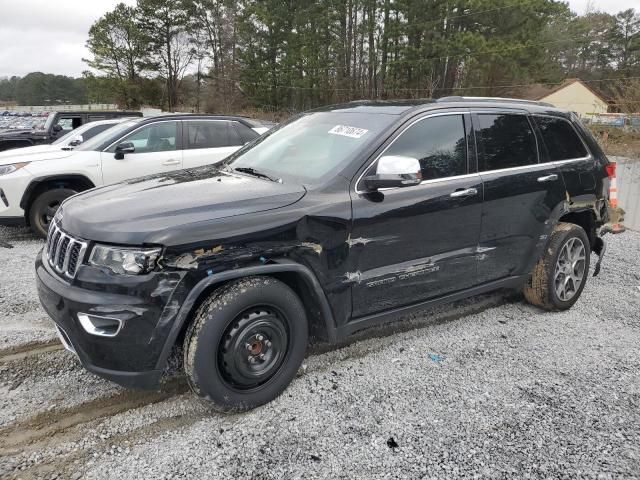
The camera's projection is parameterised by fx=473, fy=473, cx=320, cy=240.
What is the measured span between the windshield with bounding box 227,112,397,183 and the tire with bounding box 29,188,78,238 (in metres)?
3.85

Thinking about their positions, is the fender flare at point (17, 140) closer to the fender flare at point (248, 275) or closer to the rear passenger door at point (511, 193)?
the fender flare at point (248, 275)

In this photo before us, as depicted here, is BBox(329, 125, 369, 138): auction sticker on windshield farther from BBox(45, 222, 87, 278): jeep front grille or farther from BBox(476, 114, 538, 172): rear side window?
BBox(45, 222, 87, 278): jeep front grille

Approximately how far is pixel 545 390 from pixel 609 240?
5439 mm

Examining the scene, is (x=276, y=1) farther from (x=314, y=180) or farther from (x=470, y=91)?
(x=314, y=180)

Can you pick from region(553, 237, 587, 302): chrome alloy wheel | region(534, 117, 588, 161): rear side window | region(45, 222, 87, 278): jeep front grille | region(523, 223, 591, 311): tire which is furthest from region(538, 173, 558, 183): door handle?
region(45, 222, 87, 278): jeep front grille

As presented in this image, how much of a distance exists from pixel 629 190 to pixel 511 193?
6966 mm

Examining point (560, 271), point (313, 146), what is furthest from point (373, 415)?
point (560, 271)

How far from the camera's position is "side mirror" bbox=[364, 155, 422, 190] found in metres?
2.93

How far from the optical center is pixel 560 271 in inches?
173

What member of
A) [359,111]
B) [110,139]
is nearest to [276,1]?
[110,139]

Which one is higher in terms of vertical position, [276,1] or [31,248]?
[276,1]

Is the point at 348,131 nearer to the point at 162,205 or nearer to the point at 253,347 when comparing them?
the point at 162,205

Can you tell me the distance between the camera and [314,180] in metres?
3.08

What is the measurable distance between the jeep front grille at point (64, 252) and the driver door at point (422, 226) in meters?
1.58
